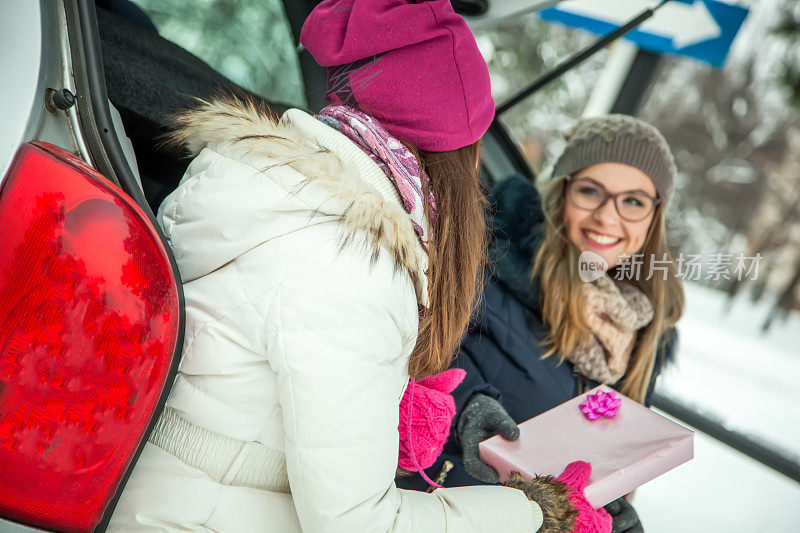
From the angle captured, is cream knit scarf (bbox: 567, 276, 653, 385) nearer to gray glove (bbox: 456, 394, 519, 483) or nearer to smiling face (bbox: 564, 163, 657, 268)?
smiling face (bbox: 564, 163, 657, 268)

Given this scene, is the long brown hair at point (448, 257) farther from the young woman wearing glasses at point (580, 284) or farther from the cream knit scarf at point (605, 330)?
the cream knit scarf at point (605, 330)

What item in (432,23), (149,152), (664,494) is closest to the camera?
(432,23)

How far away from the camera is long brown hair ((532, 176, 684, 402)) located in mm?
1829

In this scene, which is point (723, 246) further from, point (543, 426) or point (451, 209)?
point (451, 209)

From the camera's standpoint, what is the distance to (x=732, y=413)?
113 inches

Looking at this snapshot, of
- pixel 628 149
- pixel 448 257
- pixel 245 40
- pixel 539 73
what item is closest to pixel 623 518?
pixel 448 257

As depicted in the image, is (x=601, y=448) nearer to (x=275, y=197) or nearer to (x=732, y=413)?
(x=275, y=197)

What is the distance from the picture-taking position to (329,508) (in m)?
0.84

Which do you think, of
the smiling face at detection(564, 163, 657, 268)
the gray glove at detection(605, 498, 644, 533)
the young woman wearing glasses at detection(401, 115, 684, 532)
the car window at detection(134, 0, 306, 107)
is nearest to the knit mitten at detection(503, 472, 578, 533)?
the gray glove at detection(605, 498, 644, 533)

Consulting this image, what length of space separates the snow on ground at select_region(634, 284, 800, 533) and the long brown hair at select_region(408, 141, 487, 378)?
1.40 metres

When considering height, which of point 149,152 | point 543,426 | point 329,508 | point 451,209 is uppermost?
point 451,209

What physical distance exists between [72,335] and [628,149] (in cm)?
172

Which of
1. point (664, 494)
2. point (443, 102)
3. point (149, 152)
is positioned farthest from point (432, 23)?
point (664, 494)

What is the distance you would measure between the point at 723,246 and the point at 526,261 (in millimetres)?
1358
